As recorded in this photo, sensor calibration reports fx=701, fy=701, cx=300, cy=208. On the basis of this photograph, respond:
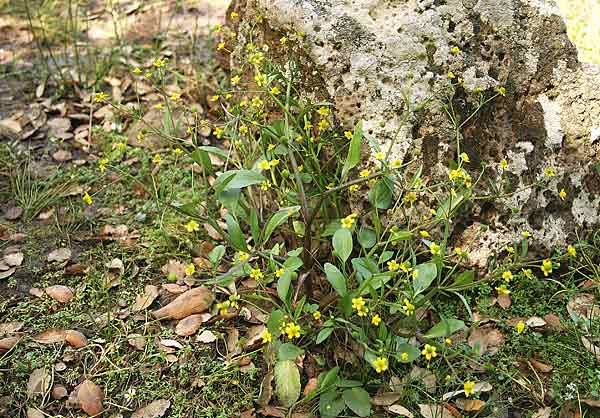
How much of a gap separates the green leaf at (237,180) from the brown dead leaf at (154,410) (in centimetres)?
72

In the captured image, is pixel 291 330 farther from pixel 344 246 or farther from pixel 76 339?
pixel 76 339

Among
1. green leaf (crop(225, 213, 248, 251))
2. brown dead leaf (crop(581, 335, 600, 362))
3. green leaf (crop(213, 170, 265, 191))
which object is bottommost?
brown dead leaf (crop(581, 335, 600, 362))

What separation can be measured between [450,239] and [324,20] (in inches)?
35.3

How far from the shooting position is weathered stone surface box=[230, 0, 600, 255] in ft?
8.05

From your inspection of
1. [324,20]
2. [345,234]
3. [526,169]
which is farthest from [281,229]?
[526,169]

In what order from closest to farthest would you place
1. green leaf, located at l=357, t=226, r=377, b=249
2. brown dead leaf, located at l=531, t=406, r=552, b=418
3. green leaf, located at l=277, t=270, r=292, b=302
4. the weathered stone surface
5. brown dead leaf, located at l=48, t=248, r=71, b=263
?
green leaf, located at l=277, t=270, r=292, b=302, brown dead leaf, located at l=531, t=406, r=552, b=418, green leaf, located at l=357, t=226, r=377, b=249, the weathered stone surface, brown dead leaf, located at l=48, t=248, r=71, b=263

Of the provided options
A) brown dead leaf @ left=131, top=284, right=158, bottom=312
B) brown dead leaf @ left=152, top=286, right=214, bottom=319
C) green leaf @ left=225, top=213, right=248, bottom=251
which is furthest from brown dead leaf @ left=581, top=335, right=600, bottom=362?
brown dead leaf @ left=131, top=284, right=158, bottom=312

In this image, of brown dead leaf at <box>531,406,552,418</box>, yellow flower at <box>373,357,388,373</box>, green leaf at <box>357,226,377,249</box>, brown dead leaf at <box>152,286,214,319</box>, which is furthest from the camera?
brown dead leaf at <box>152,286,214,319</box>

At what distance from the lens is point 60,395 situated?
7.59 ft

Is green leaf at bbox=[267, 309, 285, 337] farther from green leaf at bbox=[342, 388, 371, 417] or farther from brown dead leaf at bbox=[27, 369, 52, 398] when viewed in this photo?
brown dead leaf at bbox=[27, 369, 52, 398]

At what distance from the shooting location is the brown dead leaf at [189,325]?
251 cm

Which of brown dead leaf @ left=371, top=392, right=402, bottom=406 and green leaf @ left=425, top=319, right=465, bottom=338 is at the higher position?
green leaf @ left=425, top=319, right=465, bottom=338

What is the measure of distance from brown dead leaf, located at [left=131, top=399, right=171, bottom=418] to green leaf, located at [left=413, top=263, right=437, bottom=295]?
893 millimetres

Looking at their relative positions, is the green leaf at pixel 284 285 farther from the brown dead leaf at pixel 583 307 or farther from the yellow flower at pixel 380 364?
the brown dead leaf at pixel 583 307
